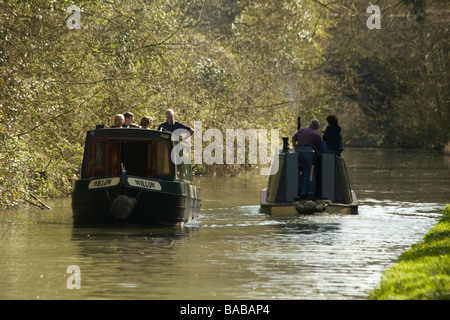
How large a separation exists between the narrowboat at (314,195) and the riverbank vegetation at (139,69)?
4.63 m

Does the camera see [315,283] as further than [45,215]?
No

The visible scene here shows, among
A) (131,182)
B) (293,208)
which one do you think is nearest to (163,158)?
(131,182)

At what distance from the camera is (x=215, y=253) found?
13.3 m

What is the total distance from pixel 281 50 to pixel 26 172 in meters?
19.6

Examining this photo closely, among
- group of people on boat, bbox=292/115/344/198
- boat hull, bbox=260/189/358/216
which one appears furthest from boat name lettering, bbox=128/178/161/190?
group of people on boat, bbox=292/115/344/198

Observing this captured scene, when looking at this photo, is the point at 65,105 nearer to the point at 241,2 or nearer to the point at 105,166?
the point at 105,166

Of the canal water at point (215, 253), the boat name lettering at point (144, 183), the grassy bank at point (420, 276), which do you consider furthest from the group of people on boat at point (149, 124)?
the grassy bank at point (420, 276)

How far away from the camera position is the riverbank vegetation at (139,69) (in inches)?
727

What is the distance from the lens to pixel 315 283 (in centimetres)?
1041

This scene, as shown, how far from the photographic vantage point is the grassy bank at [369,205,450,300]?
8.90 meters

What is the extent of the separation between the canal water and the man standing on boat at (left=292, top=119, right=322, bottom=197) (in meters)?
0.83

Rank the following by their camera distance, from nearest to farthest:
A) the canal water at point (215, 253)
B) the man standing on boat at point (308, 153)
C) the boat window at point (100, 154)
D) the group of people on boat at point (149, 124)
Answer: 1. the canal water at point (215, 253)
2. the boat window at point (100, 154)
3. the group of people on boat at point (149, 124)
4. the man standing on boat at point (308, 153)

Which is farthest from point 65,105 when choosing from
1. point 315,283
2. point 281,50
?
point 281,50

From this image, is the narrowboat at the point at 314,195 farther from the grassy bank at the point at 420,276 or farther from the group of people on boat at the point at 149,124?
→ the grassy bank at the point at 420,276
